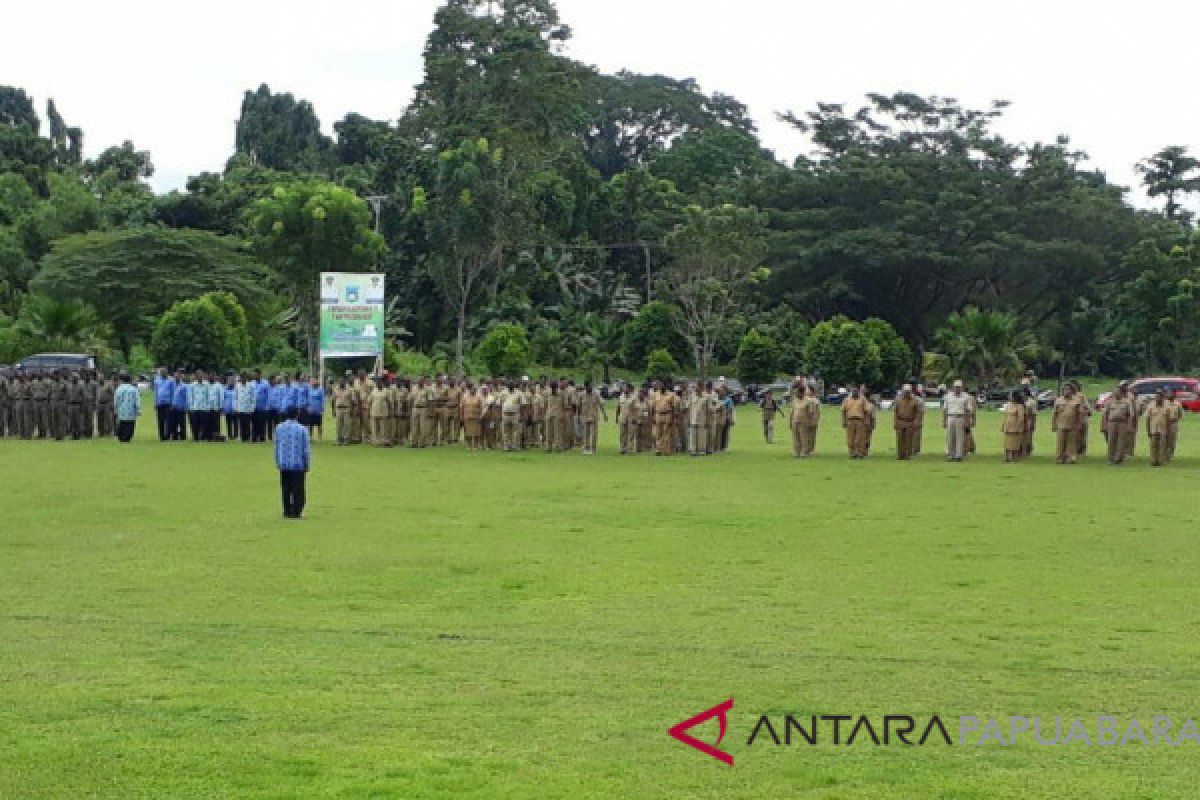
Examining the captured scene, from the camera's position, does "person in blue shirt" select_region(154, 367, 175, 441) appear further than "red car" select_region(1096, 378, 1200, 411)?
No

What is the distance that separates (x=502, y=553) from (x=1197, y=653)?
685 cm

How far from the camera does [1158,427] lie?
28016 millimetres

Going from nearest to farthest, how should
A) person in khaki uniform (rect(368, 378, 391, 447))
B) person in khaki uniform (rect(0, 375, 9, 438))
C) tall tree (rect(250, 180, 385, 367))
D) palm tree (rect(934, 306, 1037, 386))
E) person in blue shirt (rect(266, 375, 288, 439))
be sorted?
person in blue shirt (rect(266, 375, 288, 439)), person in khaki uniform (rect(368, 378, 391, 447)), person in khaki uniform (rect(0, 375, 9, 438)), tall tree (rect(250, 180, 385, 367)), palm tree (rect(934, 306, 1037, 386))

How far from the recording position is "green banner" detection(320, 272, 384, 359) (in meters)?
35.8

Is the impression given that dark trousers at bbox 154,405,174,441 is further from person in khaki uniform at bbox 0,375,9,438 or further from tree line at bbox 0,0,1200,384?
tree line at bbox 0,0,1200,384

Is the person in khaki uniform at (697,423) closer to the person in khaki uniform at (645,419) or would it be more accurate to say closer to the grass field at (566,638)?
the person in khaki uniform at (645,419)

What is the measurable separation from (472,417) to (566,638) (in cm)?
2083

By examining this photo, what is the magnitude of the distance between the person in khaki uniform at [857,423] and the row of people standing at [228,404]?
10.4 meters

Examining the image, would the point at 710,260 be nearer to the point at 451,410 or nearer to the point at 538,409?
the point at 451,410

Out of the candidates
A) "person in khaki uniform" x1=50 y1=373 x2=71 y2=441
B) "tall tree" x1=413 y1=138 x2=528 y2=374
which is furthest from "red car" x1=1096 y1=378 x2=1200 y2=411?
"person in khaki uniform" x1=50 y1=373 x2=71 y2=441

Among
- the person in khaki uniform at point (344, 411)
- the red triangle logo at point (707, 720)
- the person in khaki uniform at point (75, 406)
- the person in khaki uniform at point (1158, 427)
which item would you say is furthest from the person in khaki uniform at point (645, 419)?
the red triangle logo at point (707, 720)

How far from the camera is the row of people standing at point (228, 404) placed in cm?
3184

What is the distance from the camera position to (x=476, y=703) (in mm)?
8523

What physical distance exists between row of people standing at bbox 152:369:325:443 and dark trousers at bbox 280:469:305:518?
44.8ft
